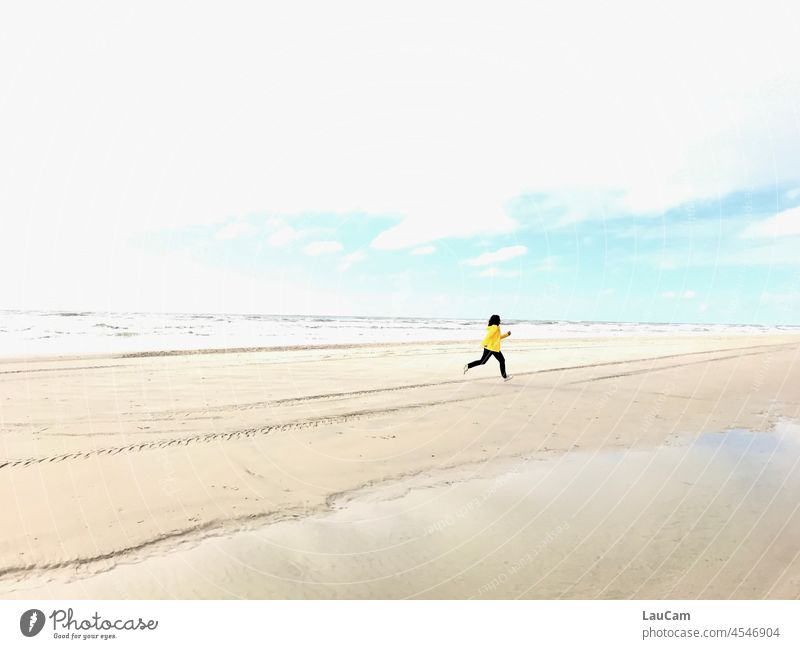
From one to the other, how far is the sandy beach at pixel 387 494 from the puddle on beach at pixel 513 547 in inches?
1.0

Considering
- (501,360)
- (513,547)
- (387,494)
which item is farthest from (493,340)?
(513,547)

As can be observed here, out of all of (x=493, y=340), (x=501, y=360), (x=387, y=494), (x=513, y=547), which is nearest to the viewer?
(x=513, y=547)

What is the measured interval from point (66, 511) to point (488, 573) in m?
5.22

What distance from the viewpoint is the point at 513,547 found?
5.33m

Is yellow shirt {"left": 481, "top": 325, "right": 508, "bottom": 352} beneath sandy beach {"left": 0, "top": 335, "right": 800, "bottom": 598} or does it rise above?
above

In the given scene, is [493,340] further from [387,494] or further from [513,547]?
[513,547]

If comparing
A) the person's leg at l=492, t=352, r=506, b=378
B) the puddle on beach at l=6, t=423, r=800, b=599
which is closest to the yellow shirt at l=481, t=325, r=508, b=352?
the person's leg at l=492, t=352, r=506, b=378

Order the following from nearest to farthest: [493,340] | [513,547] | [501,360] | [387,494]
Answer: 1. [513,547]
2. [387,494]
3. [493,340]
4. [501,360]

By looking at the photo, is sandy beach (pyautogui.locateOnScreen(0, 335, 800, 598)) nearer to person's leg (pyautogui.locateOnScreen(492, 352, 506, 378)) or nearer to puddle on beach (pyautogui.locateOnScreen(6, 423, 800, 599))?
puddle on beach (pyautogui.locateOnScreen(6, 423, 800, 599))

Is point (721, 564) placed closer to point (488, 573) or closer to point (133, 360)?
point (488, 573)

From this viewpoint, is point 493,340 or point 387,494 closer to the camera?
point 387,494

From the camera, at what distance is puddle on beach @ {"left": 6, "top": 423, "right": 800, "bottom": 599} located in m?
4.60

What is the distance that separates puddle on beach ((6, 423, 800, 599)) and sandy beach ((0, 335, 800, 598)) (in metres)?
0.02

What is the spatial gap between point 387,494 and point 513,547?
6.91ft
